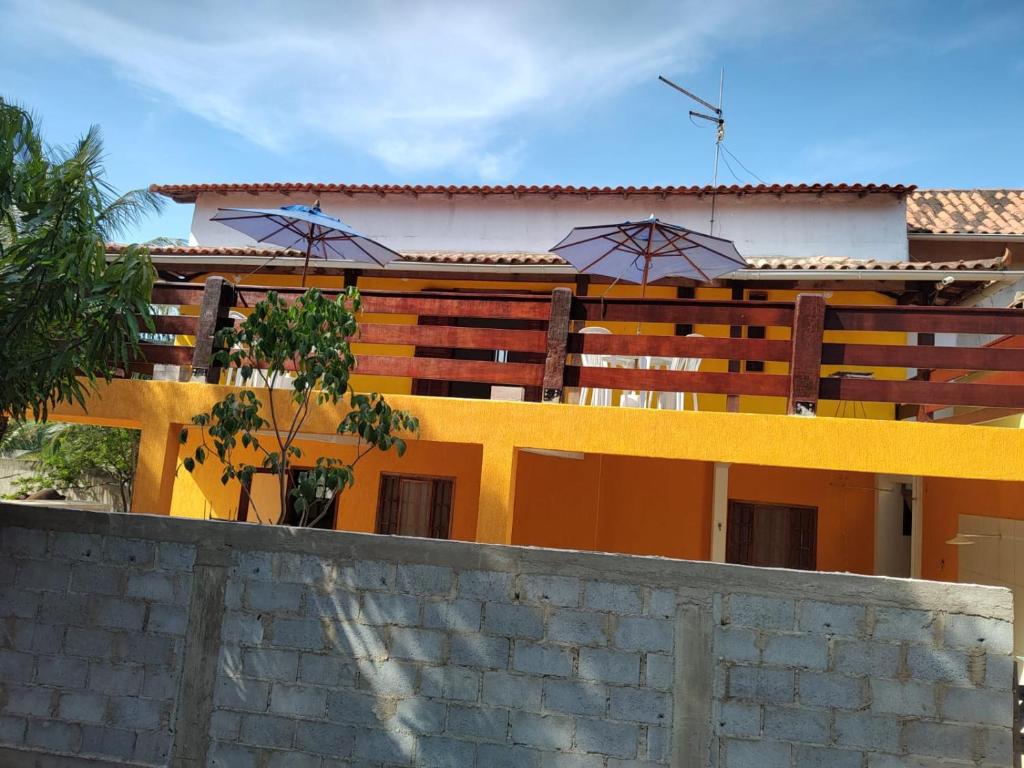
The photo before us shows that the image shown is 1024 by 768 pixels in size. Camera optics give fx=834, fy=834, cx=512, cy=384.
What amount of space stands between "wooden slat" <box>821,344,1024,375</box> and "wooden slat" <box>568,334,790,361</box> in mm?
424

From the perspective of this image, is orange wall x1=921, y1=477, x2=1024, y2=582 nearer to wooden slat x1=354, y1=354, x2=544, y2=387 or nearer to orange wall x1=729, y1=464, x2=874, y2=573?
orange wall x1=729, y1=464, x2=874, y2=573

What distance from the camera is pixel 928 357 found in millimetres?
6375

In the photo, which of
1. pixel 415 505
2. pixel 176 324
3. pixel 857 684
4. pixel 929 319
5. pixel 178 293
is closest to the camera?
pixel 857 684

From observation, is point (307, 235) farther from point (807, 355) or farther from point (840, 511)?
point (840, 511)

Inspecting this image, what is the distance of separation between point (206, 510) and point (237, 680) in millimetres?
7077

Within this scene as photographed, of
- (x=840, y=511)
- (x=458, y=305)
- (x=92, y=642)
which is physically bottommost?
(x=92, y=642)

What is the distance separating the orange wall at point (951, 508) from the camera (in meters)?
7.85

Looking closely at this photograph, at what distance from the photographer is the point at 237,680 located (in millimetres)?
4781

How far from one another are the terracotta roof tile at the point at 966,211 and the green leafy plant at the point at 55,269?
10.7 m

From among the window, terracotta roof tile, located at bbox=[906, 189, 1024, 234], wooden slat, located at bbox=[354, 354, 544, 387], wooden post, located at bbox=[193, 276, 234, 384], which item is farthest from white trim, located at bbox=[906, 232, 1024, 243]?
wooden post, located at bbox=[193, 276, 234, 384]

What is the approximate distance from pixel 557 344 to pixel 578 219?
566 cm

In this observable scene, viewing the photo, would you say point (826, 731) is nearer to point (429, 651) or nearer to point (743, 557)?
point (429, 651)

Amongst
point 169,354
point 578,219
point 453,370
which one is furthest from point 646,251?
point 169,354

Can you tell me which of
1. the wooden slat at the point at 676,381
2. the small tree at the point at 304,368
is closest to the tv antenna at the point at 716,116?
the wooden slat at the point at 676,381
